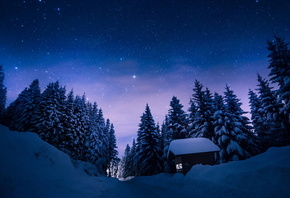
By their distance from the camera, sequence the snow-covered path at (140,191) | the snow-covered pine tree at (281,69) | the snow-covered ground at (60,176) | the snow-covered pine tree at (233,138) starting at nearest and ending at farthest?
the snow-covered ground at (60,176) < the snow-covered path at (140,191) < the snow-covered pine tree at (281,69) < the snow-covered pine tree at (233,138)

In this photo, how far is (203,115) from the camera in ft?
84.3

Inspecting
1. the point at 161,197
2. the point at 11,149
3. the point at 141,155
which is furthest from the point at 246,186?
the point at 141,155

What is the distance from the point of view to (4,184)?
420 centimetres

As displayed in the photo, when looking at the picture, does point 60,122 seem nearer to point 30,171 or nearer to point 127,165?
point 30,171

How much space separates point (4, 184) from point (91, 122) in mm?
28476

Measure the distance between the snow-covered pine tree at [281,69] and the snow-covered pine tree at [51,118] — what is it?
32.1 m

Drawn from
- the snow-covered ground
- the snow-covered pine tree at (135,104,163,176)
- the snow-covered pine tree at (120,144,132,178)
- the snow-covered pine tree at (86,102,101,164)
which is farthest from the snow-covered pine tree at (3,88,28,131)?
the snow-covered pine tree at (120,144,132,178)

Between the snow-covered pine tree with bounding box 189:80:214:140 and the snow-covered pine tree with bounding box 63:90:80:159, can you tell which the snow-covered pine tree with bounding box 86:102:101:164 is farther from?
the snow-covered pine tree with bounding box 189:80:214:140

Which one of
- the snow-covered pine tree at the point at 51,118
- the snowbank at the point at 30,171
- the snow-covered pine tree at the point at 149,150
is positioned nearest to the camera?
the snowbank at the point at 30,171

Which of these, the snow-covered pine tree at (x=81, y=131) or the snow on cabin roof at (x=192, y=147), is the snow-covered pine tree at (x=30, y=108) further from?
the snow on cabin roof at (x=192, y=147)

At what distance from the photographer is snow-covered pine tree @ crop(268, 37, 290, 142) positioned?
54.1ft

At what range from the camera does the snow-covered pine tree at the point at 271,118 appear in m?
18.0

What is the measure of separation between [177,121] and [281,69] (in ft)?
59.5

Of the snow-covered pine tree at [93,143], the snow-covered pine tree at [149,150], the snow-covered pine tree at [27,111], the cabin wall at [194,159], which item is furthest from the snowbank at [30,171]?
the snow-covered pine tree at [93,143]
